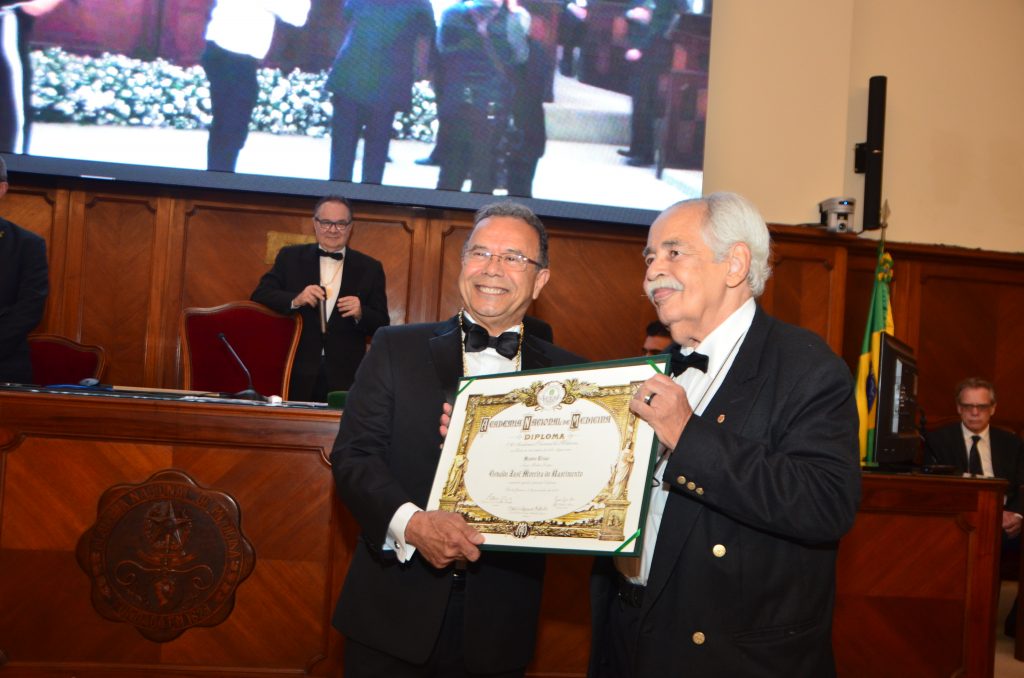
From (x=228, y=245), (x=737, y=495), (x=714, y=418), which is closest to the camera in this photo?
(x=737, y=495)

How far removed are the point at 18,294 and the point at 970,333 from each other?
7.07m

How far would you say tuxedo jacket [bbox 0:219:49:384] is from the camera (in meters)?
4.52

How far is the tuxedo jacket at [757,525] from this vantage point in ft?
5.64

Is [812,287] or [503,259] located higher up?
[812,287]

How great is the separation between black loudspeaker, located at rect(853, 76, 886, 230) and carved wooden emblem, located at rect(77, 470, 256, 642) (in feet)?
18.8

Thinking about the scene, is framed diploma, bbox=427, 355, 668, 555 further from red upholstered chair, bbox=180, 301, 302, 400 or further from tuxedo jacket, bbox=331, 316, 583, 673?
red upholstered chair, bbox=180, 301, 302, 400

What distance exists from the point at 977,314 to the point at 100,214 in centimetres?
689

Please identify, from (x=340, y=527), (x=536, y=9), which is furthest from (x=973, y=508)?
(x=536, y=9)

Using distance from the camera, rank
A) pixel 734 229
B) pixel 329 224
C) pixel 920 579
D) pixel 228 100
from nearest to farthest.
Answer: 1. pixel 734 229
2. pixel 920 579
3. pixel 329 224
4. pixel 228 100

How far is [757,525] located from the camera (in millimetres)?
1739

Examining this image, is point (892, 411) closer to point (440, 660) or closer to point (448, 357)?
point (448, 357)

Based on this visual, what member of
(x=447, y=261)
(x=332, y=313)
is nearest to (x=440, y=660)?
(x=332, y=313)

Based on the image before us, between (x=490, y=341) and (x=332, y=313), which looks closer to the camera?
(x=490, y=341)

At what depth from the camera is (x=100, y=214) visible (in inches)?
270
